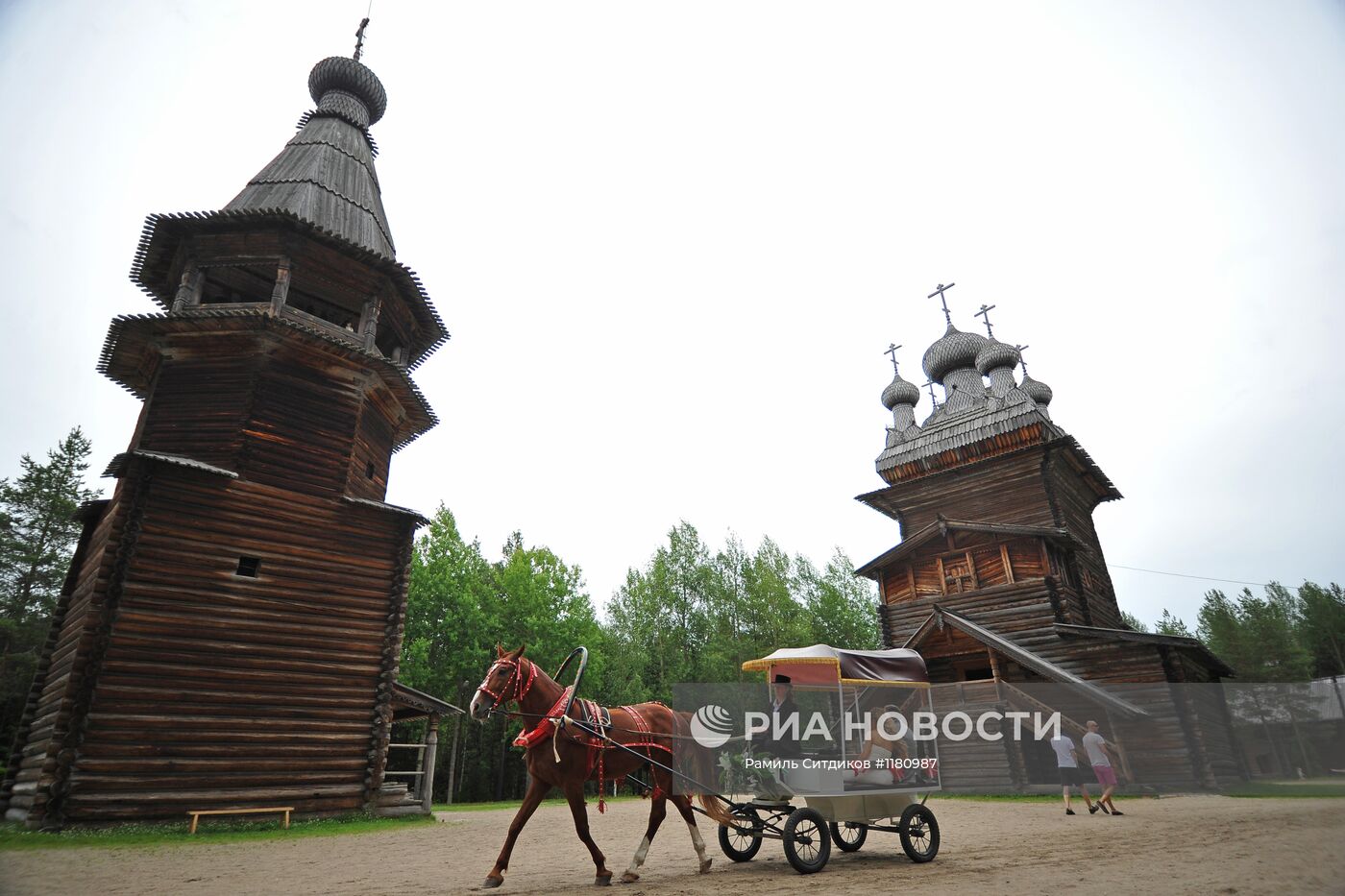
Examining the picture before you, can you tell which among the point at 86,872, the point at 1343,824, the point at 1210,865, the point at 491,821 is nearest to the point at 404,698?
the point at 491,821

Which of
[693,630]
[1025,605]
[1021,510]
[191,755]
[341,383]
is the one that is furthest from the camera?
[693,630]

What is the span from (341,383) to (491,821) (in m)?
12.7

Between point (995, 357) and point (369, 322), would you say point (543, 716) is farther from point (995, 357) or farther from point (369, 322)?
point (995, 357)

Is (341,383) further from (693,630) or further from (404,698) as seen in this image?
(693,630)

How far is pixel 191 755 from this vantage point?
1373 centimetres

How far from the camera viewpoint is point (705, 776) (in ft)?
29.4

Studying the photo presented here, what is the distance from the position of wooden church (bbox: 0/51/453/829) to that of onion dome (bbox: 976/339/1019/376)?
2515cm

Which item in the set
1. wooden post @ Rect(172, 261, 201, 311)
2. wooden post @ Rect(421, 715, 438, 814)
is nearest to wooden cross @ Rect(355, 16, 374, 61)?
wooden post @ Rect(172, 261, 201, 311)

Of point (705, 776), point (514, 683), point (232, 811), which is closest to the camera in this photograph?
point (514, 683)

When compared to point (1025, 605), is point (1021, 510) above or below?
above

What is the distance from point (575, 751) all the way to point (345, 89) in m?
26.5

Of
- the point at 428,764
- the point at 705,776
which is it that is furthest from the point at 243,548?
the point at 705,776

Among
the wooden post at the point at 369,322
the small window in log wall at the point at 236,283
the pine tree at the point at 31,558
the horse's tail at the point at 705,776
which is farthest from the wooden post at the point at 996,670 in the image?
the pine tree at the point at 31,558

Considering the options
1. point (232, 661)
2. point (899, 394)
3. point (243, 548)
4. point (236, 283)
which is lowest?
point (232, 661)
